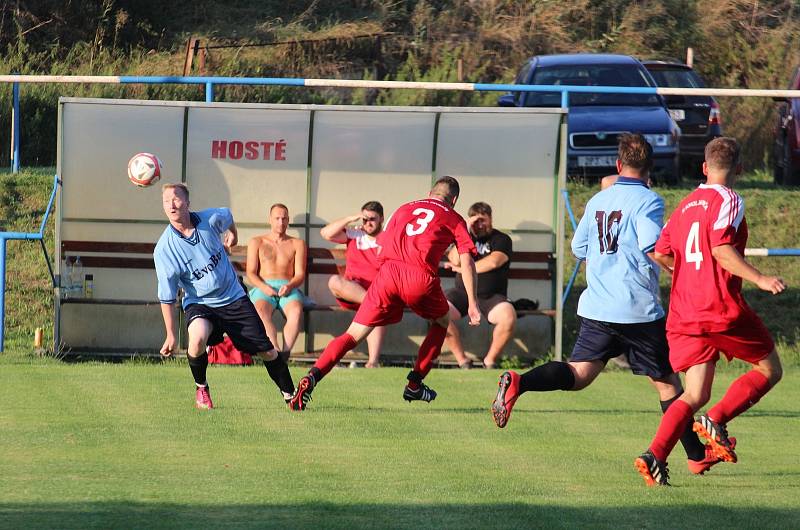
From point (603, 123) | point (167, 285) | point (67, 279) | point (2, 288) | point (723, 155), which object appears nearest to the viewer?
point (723, 155)

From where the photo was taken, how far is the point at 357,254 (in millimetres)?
14008

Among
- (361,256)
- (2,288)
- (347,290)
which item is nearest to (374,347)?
(347,290)

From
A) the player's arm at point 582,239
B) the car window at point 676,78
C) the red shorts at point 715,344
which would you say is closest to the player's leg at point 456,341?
the player's arm at point 582,239

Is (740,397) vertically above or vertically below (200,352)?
above

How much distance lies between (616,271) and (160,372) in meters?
5.56

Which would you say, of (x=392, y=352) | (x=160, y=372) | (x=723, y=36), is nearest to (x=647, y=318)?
(x=160, y=372)

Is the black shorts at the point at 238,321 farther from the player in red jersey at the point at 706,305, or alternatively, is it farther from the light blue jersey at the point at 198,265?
the player in red jersey at the point at 706,305

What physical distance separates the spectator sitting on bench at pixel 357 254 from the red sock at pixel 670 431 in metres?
6.53

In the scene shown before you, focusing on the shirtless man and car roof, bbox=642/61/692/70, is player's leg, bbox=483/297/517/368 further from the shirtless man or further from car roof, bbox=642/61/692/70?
car roof, bbox=642/61/692/70

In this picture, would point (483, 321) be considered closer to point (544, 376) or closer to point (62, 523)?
point (544, 376)

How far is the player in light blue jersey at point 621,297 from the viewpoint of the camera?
790 cm

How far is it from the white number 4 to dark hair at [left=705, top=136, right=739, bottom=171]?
1.19 ft

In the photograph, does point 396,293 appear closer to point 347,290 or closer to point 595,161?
point 347,290

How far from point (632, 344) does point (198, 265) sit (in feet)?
11.1
